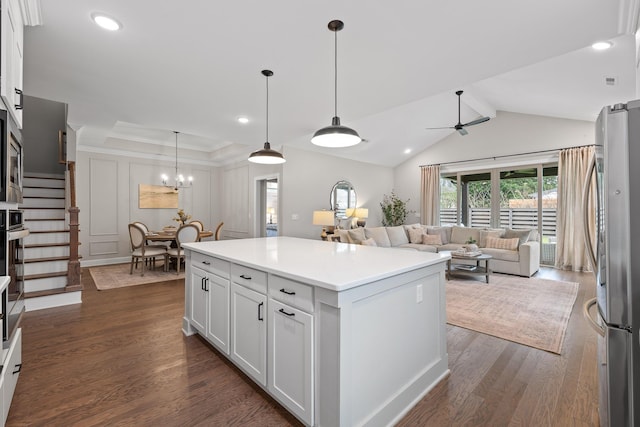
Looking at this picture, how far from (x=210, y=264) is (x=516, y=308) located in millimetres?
3559

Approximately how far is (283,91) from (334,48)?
1058mm

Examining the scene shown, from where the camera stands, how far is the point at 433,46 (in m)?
2.46

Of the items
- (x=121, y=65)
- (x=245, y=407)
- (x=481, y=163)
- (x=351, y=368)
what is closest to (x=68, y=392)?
(x=245, y=407)

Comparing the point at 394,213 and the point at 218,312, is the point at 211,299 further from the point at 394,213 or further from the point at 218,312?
the point at 394,213

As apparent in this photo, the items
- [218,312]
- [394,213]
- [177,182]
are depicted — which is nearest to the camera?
[218,312]

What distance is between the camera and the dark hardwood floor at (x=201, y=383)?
5.74 ft

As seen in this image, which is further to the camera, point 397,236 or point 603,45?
point 397,236

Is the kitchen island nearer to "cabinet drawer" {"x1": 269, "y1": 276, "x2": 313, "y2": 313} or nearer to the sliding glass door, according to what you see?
"cabinet drawer" {"x1": 269, "y1": 276, "x2": 313, "y2": 313}

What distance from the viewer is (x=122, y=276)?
5.29 meters

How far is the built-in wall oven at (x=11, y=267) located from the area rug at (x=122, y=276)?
2.87 meters

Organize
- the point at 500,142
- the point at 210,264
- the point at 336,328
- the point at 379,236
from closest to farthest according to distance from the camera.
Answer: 1. the point at 336,328
2. the point at 210,264
3. the point at 379,236
4. the point at 500,142

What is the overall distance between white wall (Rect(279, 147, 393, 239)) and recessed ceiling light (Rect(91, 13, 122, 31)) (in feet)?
13.3


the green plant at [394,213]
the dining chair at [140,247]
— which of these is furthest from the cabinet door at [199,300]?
the green plant at [394,213]

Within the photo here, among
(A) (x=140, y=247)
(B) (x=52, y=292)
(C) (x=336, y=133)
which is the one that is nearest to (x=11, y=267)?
(C) (x=336, y=133)
